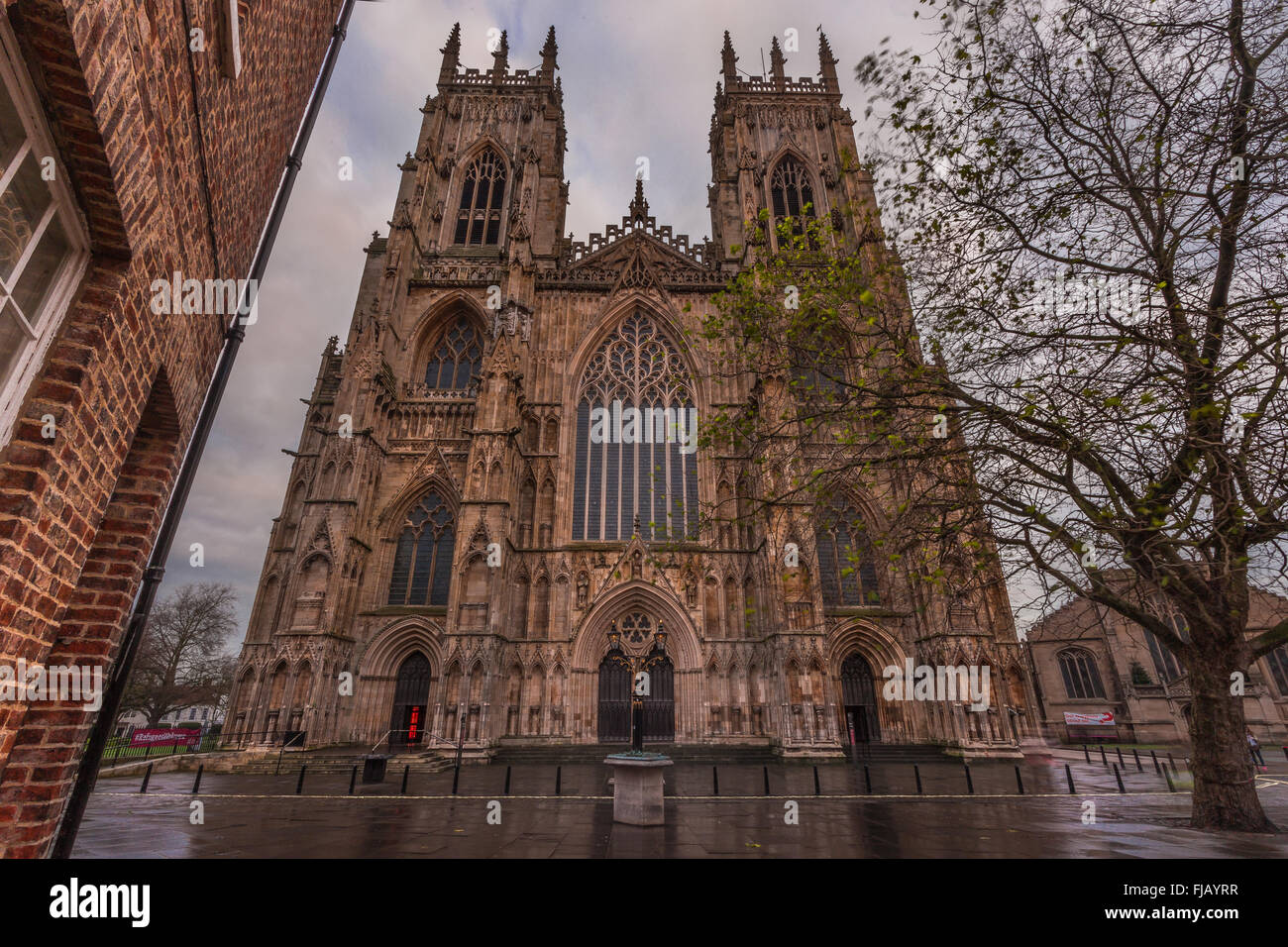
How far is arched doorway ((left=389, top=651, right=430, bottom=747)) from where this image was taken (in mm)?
18609

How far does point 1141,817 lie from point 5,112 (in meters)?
13.1

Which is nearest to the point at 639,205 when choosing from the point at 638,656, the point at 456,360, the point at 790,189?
the point at 790,189

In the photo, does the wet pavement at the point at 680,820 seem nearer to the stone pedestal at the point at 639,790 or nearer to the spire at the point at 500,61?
the stone pedestal at the point at 639,790

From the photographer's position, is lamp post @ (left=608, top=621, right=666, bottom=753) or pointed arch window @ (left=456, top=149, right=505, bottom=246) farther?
pointed arch window @ (left=456, top=149, right=505, bottom=246)

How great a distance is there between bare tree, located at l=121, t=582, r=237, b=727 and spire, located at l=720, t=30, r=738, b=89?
45.2m

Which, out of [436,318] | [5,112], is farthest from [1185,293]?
[436,318]

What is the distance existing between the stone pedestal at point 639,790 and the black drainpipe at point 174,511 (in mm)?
5281

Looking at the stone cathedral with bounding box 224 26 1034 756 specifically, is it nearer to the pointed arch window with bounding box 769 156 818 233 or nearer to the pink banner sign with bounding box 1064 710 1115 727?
the pointed arch window with bounding box 769 156 818 233

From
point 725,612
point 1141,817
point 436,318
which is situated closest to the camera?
point 1141,817

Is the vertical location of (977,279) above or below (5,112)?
above

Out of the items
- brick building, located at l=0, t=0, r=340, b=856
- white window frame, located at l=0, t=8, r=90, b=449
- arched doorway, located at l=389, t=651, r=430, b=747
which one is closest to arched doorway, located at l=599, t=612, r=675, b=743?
arched doorway, located at l=389, t=651, r=430, b=747

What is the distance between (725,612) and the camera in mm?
19594

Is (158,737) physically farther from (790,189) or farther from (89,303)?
(790,189)
